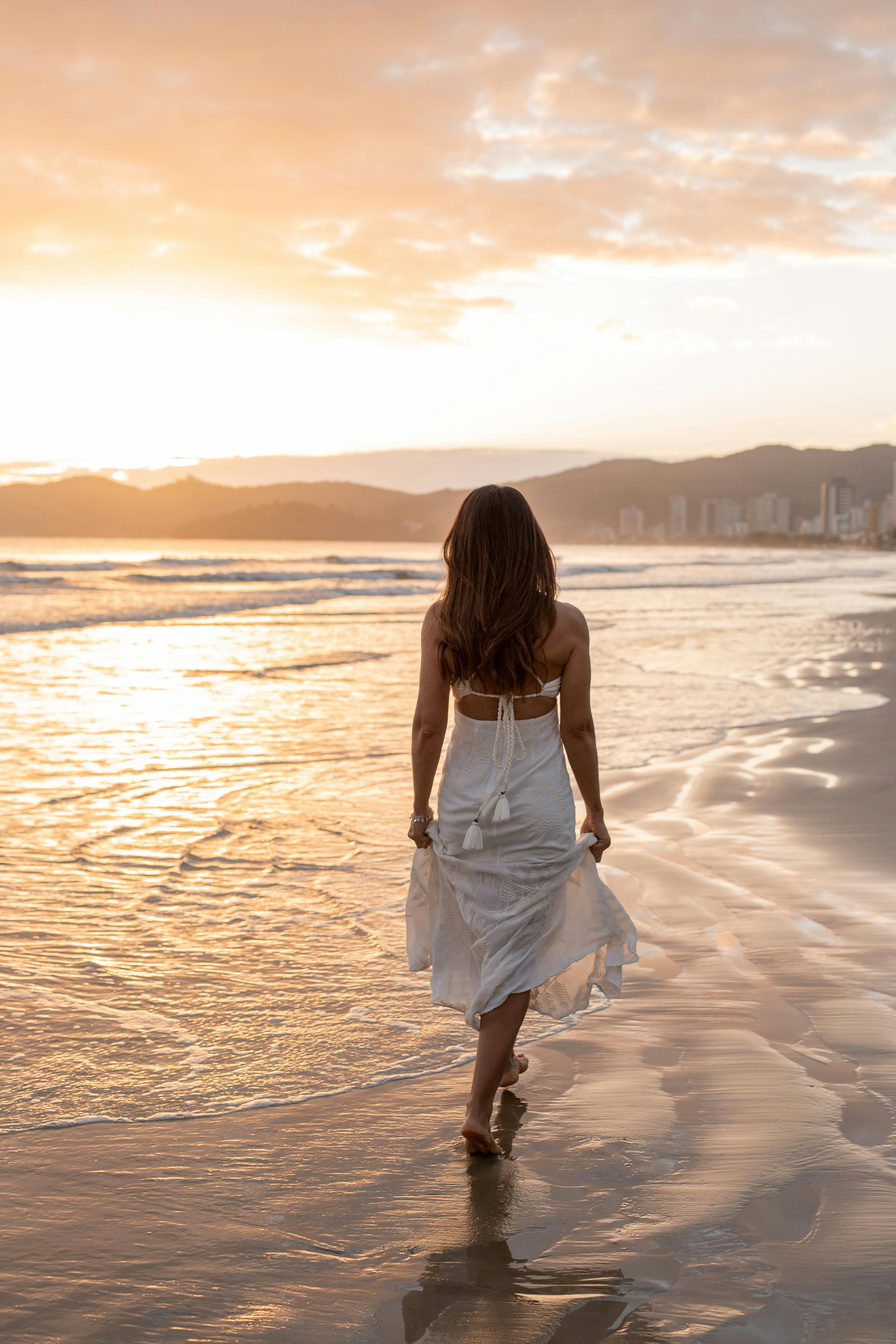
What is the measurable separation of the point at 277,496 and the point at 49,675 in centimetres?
14979

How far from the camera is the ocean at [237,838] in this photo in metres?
3.54

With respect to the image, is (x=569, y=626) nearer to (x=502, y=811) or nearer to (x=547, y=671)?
(x=547, y=671)

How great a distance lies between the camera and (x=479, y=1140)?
2945mm

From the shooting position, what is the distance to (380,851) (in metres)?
6.00

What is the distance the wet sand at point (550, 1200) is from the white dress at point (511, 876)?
41cm

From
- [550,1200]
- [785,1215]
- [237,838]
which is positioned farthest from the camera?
[237,838]

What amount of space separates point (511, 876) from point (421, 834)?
0.99 feet

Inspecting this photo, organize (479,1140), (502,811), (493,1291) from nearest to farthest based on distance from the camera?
(493,1291) < (479,1140) < (502,811)

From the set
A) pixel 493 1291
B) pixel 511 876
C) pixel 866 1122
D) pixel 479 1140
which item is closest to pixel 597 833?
pixel 511 876

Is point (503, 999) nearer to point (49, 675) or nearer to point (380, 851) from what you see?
point (380, 851)

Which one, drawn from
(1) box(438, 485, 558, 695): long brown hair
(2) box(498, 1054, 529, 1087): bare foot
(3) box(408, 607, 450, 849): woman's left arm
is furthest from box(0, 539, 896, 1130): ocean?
(1) box(438, 485, 558, 695): long brown hair

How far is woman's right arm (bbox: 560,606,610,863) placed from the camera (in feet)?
10.6

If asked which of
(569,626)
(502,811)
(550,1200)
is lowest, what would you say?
(550,1200)

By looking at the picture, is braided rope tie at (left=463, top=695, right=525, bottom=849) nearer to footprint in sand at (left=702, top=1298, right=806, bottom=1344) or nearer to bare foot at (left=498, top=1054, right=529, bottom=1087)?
bare foot at (left=498, top=1054, right=529, bottom=1087)
